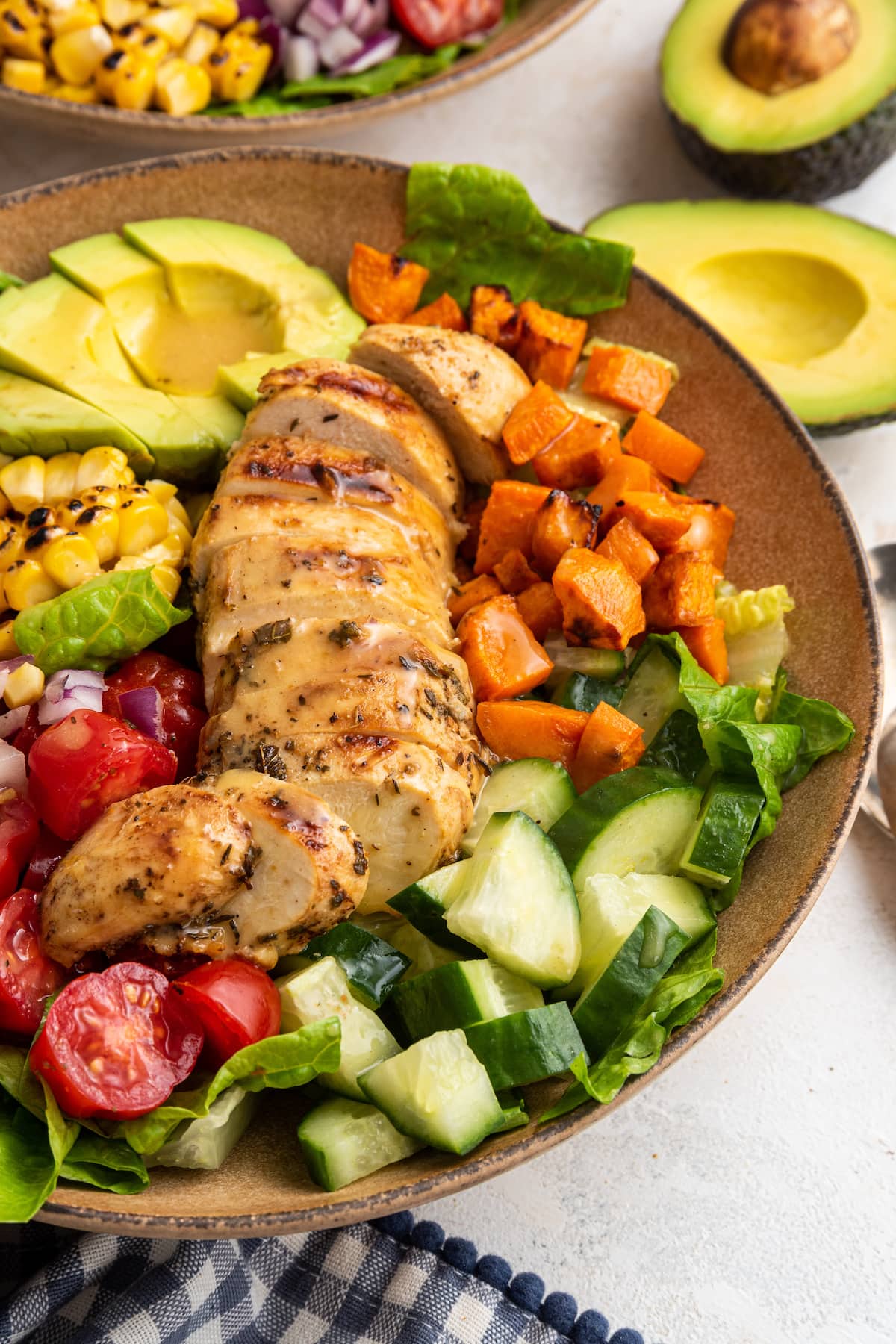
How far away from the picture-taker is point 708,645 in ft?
12.6

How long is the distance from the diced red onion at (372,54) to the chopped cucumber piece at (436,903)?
143 inches

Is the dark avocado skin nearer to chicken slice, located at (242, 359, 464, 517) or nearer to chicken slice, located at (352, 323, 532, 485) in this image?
chicken slice, located at (352, 323, 532, 485)

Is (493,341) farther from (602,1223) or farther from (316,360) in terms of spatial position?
(602,1223)

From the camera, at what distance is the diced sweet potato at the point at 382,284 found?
447cm

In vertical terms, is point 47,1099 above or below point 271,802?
below

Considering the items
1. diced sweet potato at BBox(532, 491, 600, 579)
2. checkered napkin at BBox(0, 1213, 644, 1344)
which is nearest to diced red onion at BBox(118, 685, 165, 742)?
diced sweet potato at BBox(532, 491, 600, 579)

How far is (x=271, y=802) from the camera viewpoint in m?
3.06

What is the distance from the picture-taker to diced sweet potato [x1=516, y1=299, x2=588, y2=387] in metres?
4.37

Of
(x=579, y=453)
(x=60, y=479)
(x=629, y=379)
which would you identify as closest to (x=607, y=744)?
(x=579, y=453)

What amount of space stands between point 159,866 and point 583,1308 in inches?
69.8

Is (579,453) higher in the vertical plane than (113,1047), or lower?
higher

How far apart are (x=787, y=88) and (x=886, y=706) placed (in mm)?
2541

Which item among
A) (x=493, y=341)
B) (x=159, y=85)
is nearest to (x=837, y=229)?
(x=493, y=341)

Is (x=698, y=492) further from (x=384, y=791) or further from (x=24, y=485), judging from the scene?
(x=24, y=485)
